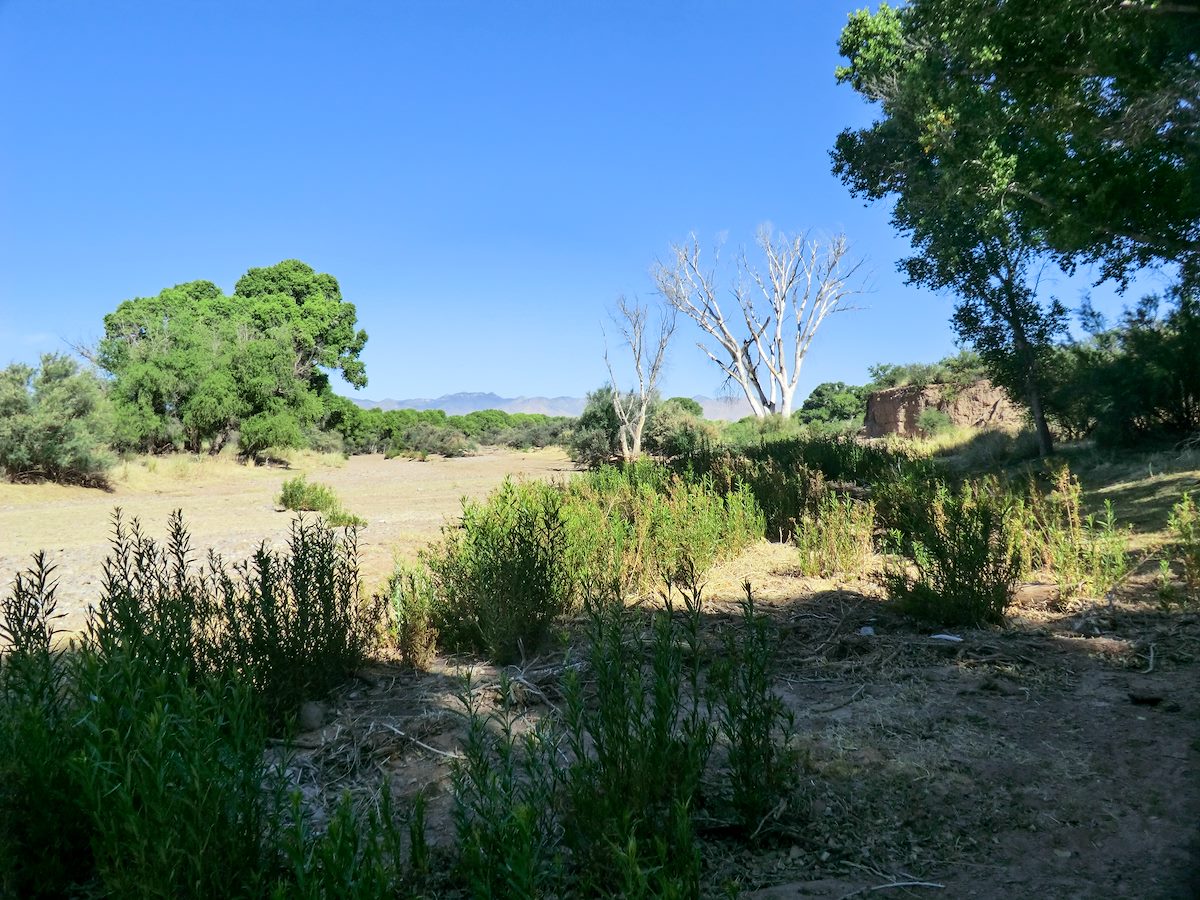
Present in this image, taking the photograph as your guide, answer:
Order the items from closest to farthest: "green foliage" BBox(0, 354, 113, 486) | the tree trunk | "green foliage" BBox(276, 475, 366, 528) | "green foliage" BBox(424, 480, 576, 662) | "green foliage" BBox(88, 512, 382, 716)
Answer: "green foliage" BBox(88, 512, 382, 716) < "green foliage" BBox(424, 480, 576, 662) < "green foliage" BBox(276, 475, 366, 528) < the tree trunk < "green foliage" BBox(0, 354, 113, 486)

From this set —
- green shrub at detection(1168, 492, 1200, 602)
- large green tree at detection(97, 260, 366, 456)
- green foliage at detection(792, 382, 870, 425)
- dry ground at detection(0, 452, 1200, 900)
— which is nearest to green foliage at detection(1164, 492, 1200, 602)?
green shrub at detection(1168, 492, 1200, 602)

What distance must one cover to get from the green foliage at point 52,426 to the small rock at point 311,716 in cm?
1895

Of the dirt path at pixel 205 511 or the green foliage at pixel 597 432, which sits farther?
the green foliage at pixel 597 432

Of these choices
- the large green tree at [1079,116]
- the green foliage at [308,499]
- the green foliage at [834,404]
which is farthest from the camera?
the green foliage at [834,404]

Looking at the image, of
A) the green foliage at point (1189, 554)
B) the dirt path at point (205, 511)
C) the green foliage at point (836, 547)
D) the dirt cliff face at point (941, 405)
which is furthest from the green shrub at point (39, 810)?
the dirt cliff face at point (941, 405)

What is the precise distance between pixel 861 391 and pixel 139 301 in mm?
44516

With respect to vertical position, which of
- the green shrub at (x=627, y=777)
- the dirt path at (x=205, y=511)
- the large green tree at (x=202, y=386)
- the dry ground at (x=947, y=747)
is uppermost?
the large green tree at (x=202, y=386)

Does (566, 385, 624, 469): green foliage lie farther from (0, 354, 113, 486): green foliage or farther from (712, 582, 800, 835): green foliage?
(712, 582, 800, 835): green foliage

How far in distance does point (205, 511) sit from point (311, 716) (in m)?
11.7

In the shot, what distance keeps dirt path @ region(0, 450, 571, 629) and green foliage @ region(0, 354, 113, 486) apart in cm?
74

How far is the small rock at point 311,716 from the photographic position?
11.5 feet

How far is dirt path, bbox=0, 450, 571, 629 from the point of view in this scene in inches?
329

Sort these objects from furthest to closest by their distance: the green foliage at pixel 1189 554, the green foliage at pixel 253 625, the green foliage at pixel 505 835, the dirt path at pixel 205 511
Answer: the dirt path at pixel 205 511 < the green foliage at pixel 1189 554 < the green foliage at pixel 253 625 < the green foliage at pixel 505 835

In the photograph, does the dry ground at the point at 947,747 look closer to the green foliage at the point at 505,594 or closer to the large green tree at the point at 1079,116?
the green foliage at the point at 505,594
